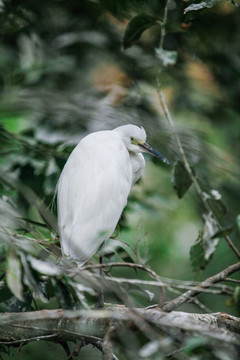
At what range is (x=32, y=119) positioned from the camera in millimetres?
2676

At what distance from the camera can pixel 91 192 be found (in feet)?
6.38

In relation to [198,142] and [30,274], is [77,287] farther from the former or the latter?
[198,142]

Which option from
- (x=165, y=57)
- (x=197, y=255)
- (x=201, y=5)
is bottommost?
(x=197, y=255)

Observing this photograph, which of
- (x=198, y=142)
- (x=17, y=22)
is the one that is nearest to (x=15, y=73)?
(x=17, y=22)

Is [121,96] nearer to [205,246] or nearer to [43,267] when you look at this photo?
[205,246]

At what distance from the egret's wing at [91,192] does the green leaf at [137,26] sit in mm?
424

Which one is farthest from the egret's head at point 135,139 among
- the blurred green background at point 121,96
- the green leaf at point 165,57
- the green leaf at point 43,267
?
the green leaf at point 43,267

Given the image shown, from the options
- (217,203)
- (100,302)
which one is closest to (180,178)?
(217,203)

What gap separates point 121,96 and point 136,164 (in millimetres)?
717

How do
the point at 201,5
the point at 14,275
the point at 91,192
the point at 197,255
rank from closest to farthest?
1. the point at 14,275
2. the point at 197,255
3. the point at 201,5
4. the point at 91,192

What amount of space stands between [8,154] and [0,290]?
0.84 meters

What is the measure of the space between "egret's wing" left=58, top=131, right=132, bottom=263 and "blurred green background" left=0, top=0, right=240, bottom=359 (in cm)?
18

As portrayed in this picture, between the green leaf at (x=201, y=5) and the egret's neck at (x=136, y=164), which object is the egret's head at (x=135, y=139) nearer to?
the egret's neck at (x=136, y=164)

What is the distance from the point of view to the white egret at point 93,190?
1822 mm
